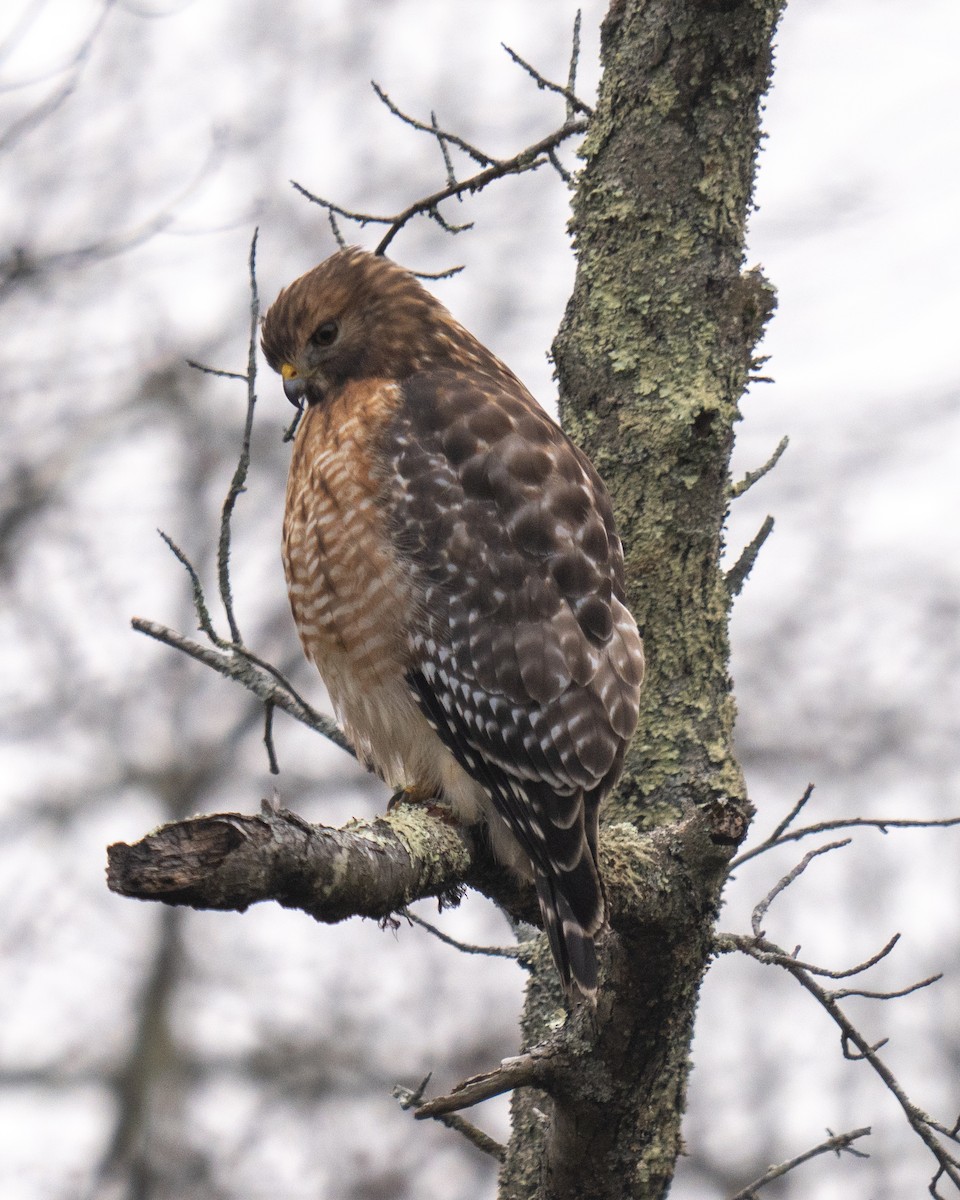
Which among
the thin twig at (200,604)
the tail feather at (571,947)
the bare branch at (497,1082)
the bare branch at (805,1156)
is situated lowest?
the bare branch at (497,1082)

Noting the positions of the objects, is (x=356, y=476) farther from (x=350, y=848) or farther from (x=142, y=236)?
(x=142, y=236)

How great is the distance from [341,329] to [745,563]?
144cm

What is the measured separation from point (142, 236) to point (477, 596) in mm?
2709

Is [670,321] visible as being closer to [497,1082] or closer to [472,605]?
[472,605]

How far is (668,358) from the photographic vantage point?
13.3 ft

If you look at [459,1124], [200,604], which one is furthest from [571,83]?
[459,1124]

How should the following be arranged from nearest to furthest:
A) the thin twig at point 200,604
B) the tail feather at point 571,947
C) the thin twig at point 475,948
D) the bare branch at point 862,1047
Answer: the tail feather at point 571,947 < the bare branch at point 862,1047 < the thin twig at point 200,604 < the thin twig at point 475,948

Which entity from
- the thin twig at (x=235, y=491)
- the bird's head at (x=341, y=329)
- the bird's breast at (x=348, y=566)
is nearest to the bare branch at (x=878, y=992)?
the bird's breast at (x=348, y=566)

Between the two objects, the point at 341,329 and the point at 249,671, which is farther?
the point at 341,329

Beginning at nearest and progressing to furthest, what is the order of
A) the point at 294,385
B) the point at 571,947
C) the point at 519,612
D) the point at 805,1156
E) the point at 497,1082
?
the point at 497,1082
the point at 571,947
the point at 805,1156
the point at 519,612
the point at 294,385

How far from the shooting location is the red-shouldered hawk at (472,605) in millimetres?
3594

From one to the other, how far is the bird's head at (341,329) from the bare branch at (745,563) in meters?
1.11

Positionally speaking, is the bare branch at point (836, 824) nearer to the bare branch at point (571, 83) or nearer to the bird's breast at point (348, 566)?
the bird's breast at point (348, 566)

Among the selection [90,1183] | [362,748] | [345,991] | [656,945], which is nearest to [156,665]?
[345,991]
